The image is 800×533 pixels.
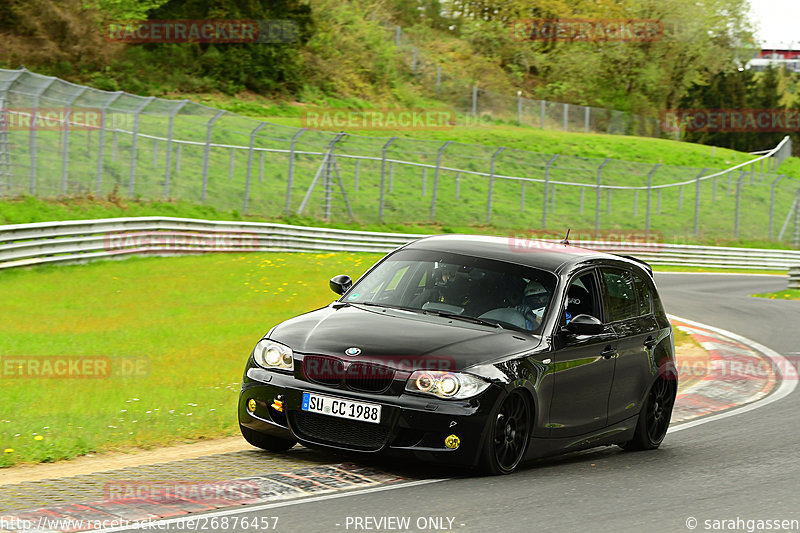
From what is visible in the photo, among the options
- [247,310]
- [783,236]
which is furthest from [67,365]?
[783,236]

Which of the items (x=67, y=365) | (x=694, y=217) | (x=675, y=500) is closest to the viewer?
(x=675, y=500)

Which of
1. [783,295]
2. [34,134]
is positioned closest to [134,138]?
[34,134]

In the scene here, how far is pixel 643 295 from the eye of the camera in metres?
9.72

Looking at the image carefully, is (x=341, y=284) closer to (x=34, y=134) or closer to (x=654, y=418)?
(x=654, y=418)

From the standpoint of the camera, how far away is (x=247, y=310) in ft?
63.6

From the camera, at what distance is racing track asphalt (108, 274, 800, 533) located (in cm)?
632

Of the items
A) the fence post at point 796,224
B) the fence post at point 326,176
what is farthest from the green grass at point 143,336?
the fence post at point 796,224

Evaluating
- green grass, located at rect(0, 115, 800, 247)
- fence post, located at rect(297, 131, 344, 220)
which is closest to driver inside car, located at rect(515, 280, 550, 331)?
green grass, located at rect(0, 115, 800, 247)

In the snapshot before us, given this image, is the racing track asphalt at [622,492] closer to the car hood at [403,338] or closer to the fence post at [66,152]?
the car hood at [403,338]

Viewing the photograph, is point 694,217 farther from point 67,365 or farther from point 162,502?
point 162,502

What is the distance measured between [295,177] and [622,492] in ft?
93.3

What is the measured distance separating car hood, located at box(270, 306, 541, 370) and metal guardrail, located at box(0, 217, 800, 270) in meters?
9.82

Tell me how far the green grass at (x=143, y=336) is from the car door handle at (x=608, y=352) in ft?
10.5

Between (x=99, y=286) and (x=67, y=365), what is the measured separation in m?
8.69
